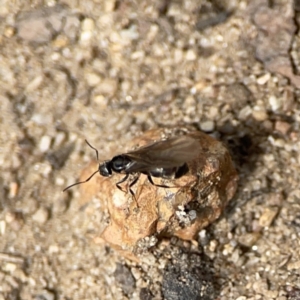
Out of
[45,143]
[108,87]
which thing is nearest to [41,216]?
[45,143]

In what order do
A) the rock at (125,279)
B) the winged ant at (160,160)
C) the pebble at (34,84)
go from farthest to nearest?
the pebble at (34,84), the rock at (125,279), the winged ant at (160,160)

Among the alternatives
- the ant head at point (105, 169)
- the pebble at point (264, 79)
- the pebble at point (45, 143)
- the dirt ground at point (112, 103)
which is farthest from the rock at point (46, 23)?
the pebble at point (264, 79)

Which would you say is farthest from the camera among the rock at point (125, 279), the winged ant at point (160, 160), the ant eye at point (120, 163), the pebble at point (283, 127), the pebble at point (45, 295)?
the pebble at point (283, 127)

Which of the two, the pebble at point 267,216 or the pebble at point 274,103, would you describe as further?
the pebble at point 274,103

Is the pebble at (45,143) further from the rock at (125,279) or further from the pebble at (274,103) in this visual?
the pebble at (274,103)

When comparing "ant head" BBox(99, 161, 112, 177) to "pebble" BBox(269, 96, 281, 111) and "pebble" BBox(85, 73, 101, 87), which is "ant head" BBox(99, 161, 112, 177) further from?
"pebble" BBox(269, 96, 281, 111)

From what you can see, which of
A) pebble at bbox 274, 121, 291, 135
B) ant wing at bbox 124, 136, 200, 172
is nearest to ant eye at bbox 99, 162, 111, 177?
ant wing at bbox 124, 136, 200, 172
